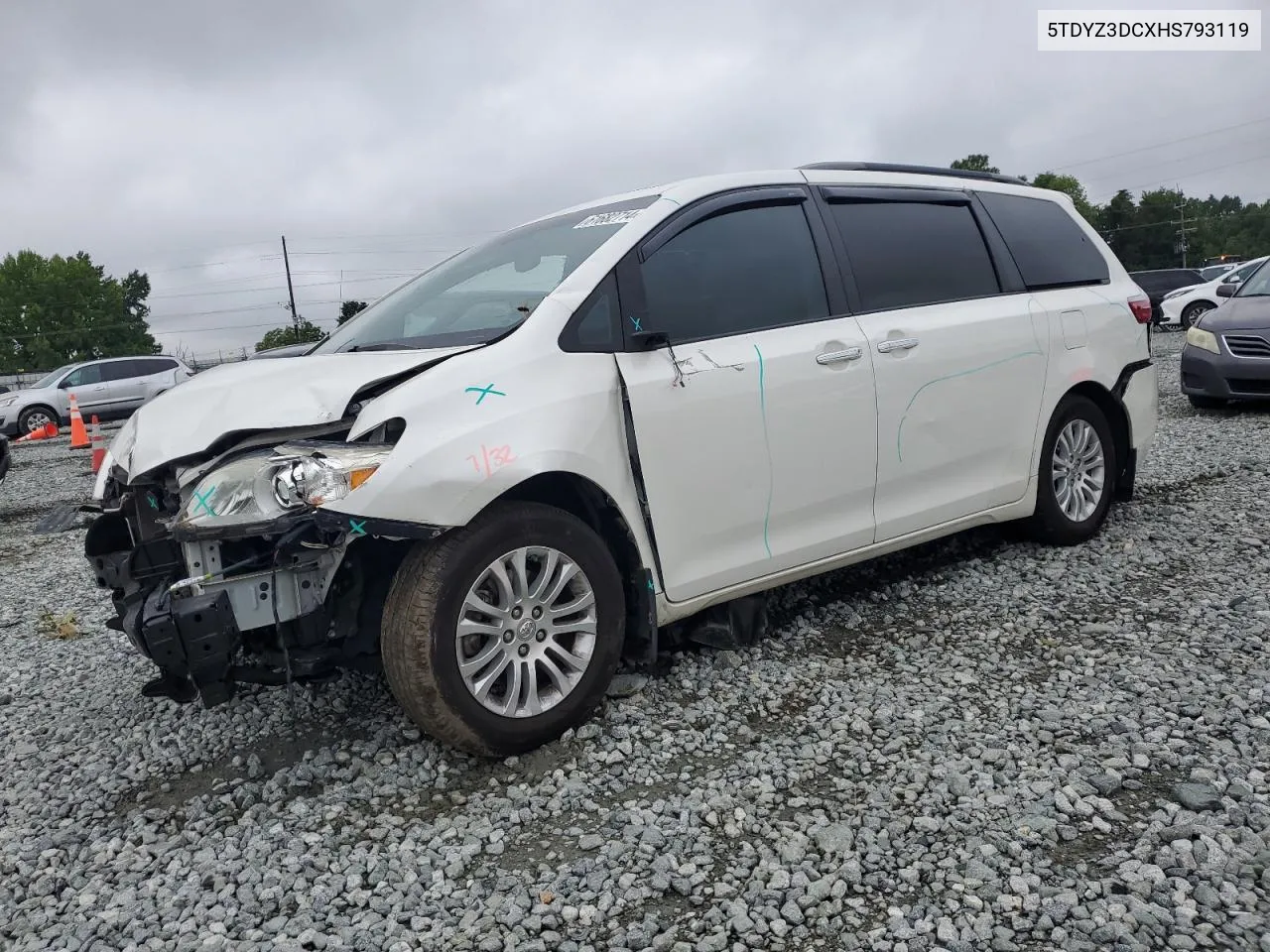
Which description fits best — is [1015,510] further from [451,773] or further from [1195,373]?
[1195,373]

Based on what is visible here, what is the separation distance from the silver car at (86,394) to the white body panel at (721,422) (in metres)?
19.3

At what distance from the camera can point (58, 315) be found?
78938 mm

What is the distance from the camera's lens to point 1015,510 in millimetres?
4680

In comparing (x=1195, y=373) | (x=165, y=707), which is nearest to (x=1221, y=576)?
(x=165, y=707)

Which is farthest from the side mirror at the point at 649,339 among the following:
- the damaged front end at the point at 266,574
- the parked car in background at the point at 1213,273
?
the parked car in background at the point at 1213,273

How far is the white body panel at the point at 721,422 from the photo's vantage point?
9.75 feet

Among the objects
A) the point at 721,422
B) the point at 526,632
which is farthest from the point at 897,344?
the point at 526,632

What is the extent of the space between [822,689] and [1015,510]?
1.71m

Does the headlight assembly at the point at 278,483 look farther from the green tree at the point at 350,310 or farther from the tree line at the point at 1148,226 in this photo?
the tree line at the point at 1148,226

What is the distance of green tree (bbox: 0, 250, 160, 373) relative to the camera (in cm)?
7681

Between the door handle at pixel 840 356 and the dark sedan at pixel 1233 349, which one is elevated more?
the door handle at pixel 840 356

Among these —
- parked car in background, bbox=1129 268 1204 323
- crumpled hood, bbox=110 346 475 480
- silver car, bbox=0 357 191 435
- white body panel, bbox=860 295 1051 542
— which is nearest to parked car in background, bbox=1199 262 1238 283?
parked car in background, bbox=1129 268 1204 323

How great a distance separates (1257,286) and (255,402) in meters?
10.2

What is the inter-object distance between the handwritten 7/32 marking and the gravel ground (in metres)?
0.97
